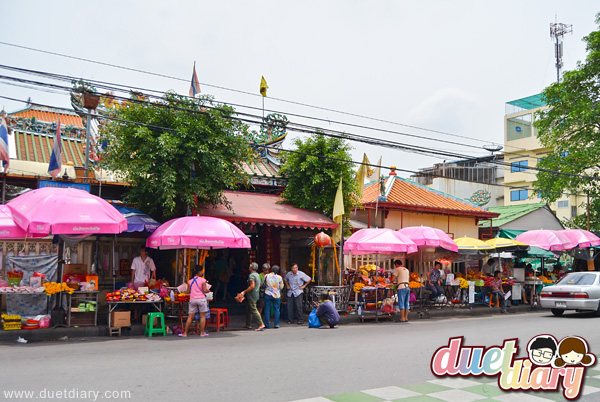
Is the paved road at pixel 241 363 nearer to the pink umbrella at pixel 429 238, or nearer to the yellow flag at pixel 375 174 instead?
the pink umbrella at pixel 429 238

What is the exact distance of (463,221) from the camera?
81.5ft

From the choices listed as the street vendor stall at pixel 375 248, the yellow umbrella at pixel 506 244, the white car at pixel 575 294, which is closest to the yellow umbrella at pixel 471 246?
the yellow umbrella at pixel 506 244

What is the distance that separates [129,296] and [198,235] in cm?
230

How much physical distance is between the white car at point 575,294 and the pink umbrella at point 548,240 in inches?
138

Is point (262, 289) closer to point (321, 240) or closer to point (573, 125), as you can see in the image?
point (321, 240)

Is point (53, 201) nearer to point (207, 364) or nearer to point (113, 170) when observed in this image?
point (113, 170)

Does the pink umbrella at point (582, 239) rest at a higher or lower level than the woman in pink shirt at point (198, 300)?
higher

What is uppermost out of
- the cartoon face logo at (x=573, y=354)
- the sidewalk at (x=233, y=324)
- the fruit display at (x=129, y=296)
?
the fruit display at (x=129, y=296)

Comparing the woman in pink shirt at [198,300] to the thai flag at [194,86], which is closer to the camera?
the woman in pink shirt at [198,300]

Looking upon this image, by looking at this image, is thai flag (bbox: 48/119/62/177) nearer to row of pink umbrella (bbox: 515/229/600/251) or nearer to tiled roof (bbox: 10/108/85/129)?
tiled roof (bbox: 10/108/85/129)

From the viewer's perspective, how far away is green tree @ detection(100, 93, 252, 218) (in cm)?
1469

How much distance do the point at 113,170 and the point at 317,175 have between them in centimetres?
654

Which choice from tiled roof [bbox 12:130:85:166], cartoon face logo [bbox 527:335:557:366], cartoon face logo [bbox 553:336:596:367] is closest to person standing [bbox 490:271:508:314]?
cartoon face logo [bbox 527:335:557:366]

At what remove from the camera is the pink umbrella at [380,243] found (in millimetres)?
16547
